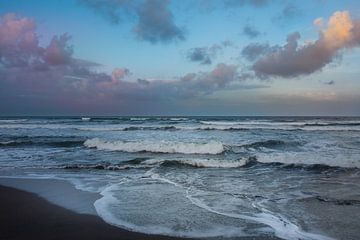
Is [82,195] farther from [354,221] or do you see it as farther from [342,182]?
[342,182]

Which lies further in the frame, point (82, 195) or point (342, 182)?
point (342, 182)

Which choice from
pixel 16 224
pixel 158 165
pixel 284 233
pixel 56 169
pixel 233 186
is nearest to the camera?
pixel 284 233

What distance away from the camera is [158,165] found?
14.2 meters

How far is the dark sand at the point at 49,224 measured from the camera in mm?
5285

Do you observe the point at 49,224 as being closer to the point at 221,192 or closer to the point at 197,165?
the point at 221,192

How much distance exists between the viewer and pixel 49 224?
234 inches

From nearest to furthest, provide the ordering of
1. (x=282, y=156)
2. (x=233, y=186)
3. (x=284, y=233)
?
(x=284, y=233)
(x=233, y=186)
(x=282, y=156)

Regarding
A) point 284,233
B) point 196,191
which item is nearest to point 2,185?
point 196,191

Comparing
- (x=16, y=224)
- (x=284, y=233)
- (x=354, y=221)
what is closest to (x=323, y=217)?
(x=354, y=221)

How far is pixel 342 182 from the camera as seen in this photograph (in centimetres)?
983

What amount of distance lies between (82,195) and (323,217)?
510cm

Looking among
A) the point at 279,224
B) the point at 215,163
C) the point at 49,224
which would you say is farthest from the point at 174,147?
the point at 279,224

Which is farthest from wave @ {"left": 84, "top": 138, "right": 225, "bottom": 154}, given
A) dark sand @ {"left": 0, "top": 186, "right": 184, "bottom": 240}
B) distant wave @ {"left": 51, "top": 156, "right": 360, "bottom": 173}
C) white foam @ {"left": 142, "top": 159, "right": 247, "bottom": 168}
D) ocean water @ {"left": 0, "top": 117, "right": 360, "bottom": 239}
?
dark sand @ {"left": 0, "top": 186, "right": 184, "bottom": 240}

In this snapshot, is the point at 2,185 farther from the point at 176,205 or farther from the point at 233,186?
the point at 233,186
